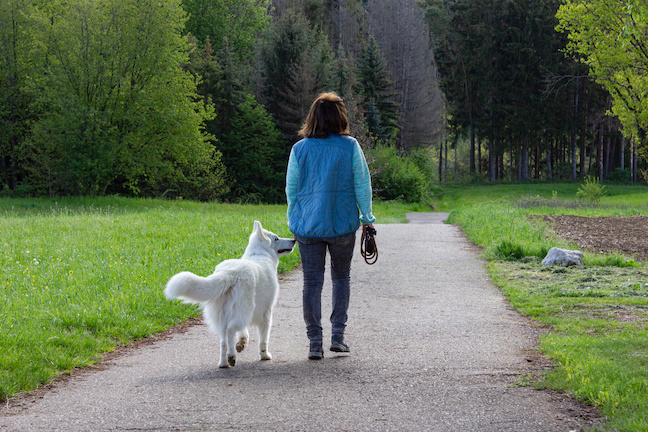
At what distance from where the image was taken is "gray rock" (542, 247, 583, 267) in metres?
11.2

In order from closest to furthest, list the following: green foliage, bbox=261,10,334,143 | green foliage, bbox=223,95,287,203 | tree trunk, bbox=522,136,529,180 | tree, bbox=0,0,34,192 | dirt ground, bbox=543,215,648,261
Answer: dirt ground, bbox=543,215,648,261 → tree, bbox=0,0,34,192 → green foliage, bbox=261,10,334,143 → green foliage, bbox=223,95,287,203 → tree trunk, bbox=522,136,529,180

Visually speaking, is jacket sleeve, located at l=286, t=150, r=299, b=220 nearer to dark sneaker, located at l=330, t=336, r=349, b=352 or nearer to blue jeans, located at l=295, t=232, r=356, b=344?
blue jeans, located at l=295, t=232, r=356, b=344

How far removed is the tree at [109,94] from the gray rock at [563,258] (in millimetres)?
26537

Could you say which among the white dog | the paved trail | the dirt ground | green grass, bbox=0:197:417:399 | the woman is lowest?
the dirt ground

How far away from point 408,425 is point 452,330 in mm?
2943

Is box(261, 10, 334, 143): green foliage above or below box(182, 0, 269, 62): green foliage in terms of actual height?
below

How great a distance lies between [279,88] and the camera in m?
49.1

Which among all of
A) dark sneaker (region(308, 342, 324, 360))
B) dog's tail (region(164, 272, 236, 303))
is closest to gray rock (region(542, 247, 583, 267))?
dark sneaker (region(308, 342, 324, 360))

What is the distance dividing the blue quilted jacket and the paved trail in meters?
1.21

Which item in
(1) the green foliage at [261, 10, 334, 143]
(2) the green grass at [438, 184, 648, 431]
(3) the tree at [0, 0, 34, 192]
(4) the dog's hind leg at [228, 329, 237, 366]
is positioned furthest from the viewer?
(1) the green foliage at [261, 10, 334, 143]

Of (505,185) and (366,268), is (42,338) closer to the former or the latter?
(366,268)

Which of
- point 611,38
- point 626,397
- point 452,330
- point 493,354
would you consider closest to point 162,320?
point 452,330

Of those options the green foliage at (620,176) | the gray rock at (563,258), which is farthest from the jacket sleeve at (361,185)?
the green foliage at (620,176)

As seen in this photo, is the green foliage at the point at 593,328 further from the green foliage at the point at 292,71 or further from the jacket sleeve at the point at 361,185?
the green foliage at the point at 292,71
